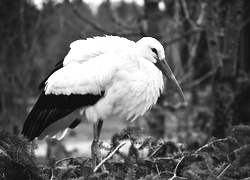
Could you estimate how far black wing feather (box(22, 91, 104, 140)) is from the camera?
18.6 feet

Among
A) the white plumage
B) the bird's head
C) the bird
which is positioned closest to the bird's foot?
the bird

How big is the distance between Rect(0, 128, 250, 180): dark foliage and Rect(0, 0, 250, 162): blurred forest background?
26 centimetres

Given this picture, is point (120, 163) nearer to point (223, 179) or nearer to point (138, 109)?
point (138, 109)

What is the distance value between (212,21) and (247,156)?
2.79 metres

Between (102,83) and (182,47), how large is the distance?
8.81m

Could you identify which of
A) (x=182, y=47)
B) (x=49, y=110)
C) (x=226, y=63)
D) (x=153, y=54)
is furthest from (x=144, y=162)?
(x=182, y=47)

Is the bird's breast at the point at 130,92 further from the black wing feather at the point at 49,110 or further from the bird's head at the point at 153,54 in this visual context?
the black wing feather at the point at 49,110

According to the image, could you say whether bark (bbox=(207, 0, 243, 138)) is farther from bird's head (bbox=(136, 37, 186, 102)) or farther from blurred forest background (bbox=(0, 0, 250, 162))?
bird's head (bbox=(136, 37, 186, 102))

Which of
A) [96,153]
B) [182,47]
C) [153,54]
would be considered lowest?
[96,153]

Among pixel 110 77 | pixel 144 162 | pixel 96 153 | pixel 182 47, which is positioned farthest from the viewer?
pixel 182 47

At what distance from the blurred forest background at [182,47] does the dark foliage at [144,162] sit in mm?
259

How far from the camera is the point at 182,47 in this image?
1401 cm

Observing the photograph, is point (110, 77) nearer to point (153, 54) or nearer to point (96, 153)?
point (153, 54)

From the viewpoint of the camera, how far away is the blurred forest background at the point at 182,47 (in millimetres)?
6586
